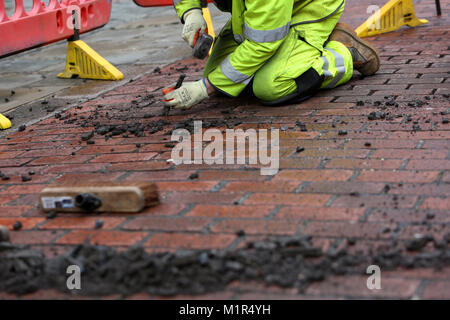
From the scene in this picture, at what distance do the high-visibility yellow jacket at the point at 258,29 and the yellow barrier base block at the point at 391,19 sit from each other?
1.76m

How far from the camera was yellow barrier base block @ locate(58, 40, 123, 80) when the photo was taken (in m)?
5.26

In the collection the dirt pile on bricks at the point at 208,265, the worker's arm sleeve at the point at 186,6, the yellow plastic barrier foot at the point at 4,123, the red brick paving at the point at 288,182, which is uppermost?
the worker's arm sleeve at the point at 186,6

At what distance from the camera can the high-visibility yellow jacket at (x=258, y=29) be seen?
3.71 m

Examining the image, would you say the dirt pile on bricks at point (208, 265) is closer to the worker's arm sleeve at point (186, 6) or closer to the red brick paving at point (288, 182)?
the red brick paving at point (288, 182)

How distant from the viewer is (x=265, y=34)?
376cm

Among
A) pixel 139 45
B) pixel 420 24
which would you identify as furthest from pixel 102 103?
pixel 420 24

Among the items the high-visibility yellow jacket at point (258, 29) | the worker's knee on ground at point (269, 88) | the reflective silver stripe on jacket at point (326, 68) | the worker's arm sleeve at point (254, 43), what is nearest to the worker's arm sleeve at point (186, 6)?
the high-visibility yellow jacket at point (258, 29)

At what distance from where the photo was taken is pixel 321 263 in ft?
6.82

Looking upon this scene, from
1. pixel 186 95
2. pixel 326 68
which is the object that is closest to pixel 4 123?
pixel 186 95

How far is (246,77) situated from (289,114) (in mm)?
378

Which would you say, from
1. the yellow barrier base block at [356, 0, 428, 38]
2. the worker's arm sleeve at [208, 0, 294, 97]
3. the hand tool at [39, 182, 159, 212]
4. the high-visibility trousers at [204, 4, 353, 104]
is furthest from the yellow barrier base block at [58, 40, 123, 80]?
the hand tool at [39, 182, 159, 212]

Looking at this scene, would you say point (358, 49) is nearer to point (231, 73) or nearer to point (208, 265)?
point (231, 73)

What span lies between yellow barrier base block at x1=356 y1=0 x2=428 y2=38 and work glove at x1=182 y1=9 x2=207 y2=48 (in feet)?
7.56

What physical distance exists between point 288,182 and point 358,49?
186 cm
